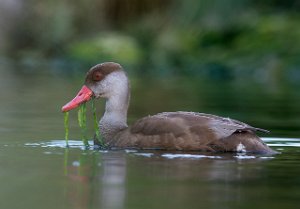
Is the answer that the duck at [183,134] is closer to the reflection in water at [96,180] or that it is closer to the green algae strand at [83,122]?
the green algae strand at [83,122]

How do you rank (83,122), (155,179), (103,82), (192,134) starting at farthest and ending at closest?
(103,82) < (83,122) < (192,134) < (155,179)

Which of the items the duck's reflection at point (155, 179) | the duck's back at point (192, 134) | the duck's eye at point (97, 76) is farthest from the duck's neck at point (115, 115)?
the duck's reflection at point (155, 179)

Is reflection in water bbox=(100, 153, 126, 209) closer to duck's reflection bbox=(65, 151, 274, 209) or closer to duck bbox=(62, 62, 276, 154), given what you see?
duck's reflection bbox=(65, 151, 274, 209)

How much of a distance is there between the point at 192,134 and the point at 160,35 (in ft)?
70.9

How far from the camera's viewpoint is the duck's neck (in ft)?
37.4

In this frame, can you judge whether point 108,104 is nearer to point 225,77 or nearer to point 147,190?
point 147,190

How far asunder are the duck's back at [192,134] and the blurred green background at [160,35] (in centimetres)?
1617

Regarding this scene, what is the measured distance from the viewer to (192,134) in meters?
10.5

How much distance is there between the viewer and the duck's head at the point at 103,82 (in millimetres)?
11703

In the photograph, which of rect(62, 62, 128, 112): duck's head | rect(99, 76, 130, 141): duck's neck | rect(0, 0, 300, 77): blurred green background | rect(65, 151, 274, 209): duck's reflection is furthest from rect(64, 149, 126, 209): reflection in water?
rect(0, 0, 300, 77): blurred green background

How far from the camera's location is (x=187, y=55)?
30547mm

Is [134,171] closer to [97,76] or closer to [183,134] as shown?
[183,134]

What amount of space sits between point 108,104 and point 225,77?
16.0m

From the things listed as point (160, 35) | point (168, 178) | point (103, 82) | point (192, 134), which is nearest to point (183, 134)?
point (192, 134)
